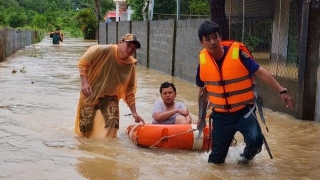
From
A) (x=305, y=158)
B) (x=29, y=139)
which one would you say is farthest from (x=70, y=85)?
(x=305, y=158)

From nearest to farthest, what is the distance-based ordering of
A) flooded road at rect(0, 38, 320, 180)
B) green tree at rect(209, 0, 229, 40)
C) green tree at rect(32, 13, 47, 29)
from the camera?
flooded road at rect(0, 38, 320, 180), green tree at rect(209, 0, 229, 40), green tree at rect(32, 13, 47, 29)

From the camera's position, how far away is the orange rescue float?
20.8 ft

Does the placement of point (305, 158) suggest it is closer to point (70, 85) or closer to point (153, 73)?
point (70, 85)

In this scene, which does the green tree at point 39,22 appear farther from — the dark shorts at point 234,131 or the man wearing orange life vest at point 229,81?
the man wearing orange life vest at point 229,81

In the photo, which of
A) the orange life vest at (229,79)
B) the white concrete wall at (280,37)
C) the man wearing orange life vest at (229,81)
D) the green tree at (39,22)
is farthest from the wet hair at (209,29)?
the green tree at (39,22)

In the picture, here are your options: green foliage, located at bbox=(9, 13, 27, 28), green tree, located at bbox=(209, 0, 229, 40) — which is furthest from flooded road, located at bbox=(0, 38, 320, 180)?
green foliage, located at bbox=(9, 13, 27, 28)

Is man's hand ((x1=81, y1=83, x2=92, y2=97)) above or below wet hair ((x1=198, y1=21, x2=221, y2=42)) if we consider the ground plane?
below

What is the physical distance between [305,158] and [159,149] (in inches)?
71.0

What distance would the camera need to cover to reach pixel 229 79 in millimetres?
5078

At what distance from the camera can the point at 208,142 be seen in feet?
20.6

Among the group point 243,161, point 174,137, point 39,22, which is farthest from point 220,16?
point 39,22

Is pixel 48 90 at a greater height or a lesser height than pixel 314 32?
lesser

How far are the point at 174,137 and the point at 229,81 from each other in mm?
1515

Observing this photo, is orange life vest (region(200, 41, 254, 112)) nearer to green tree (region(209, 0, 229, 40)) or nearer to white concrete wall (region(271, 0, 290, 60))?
white concrete wall (region(271, 0, 290, 60))
